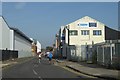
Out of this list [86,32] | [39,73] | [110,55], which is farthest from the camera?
[86,32]

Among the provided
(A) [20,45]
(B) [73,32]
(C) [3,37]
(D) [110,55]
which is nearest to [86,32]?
(B) [73,32]

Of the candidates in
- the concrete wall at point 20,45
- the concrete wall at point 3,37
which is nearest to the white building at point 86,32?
the concrete wall at point 20,45

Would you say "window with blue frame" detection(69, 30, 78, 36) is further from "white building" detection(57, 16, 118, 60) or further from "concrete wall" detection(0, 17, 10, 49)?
"concrete wall" detection(0, 17, 10, 49)

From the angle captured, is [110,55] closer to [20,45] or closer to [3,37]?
[3,37]

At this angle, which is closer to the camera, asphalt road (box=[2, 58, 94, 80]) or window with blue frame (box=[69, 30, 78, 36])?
asphalt road (box=[2, 58, 94, 80])

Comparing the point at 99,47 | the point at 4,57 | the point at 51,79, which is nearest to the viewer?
the point at 51,79

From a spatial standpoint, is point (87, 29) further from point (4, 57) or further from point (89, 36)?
Result: point (4, 57)

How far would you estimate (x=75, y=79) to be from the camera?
2056cm

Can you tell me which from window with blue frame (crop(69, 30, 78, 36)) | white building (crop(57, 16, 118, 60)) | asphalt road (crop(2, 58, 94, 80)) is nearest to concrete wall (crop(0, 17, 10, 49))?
white building (crop(57, 16, 118, 60))

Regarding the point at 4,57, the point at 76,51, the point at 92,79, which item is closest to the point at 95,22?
the point at 4,57

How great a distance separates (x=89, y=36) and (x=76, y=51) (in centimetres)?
4524

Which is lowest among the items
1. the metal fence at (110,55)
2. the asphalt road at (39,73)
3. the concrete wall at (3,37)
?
the asphalt road at (39,73)

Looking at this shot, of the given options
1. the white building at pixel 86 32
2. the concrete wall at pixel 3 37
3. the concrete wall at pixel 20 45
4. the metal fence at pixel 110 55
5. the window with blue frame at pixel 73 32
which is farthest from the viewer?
the concrete wall at pixel 20 45

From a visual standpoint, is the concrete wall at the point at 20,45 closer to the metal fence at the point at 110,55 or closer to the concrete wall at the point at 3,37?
the concrete wall at the point at 3,37
